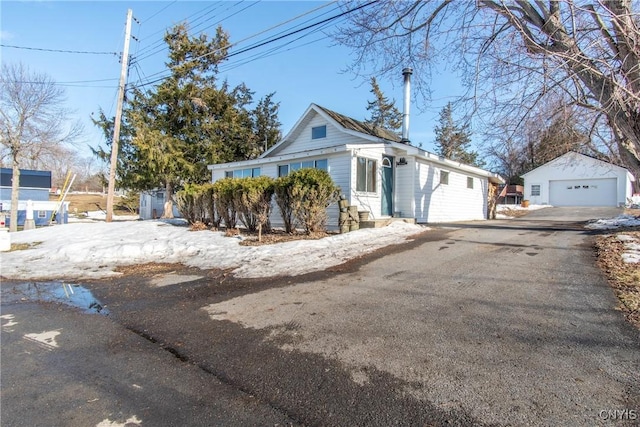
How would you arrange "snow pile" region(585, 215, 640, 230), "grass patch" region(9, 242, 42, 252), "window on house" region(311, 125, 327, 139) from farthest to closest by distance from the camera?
1. "window on house" region(311, 125, 327, 139)
2. "snow pile" region(585, 215, 640, 230)
3. "grass patch" region(9, 242, 42, 252)

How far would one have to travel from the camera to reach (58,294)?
206 inches

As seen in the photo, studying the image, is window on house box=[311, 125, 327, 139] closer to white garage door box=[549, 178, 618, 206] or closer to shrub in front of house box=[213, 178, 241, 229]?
shrub in front of house box=[213, 178, 241, 229]

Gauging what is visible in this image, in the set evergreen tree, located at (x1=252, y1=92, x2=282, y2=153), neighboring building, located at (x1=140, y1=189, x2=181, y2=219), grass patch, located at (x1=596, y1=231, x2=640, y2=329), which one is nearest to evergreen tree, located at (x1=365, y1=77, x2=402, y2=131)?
evergreen tree, located at (x1=252, y1=92, x2=282, y2=153)

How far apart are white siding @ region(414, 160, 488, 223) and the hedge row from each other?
5.13 metres

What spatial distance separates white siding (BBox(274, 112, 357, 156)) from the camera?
14.6 meters

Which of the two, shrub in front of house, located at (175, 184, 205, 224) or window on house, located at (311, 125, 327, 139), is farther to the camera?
window on house, located at (311, 125, 327, 139)

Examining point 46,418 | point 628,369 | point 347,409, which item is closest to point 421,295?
point 628,369

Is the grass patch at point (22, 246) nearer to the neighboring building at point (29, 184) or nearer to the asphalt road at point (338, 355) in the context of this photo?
the asphalt road at point (338, 355)

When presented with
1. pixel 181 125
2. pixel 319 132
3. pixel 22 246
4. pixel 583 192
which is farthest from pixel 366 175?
pixel 583 192

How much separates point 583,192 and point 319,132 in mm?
28658

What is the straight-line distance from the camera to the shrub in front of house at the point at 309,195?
364 inches

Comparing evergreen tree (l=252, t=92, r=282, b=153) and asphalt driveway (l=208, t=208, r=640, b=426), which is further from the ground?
evergreen tree (l=252, t=92, r=282, b=153)

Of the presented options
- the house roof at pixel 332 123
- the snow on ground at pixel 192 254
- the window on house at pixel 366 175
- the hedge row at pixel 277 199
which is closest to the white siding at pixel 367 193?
the window on house at pixel 366 175

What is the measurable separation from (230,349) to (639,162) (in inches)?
408
